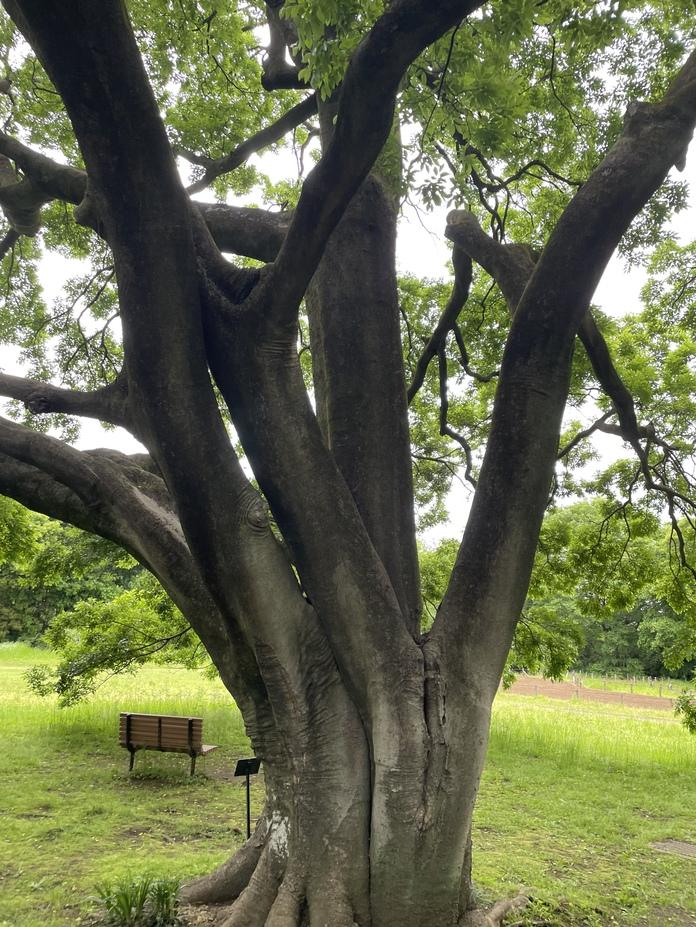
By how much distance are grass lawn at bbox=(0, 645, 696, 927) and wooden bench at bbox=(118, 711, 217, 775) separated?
38cm

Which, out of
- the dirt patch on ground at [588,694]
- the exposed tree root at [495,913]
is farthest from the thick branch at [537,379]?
the dirt patch on ground at [588,694]

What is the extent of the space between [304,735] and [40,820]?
5.00 metres

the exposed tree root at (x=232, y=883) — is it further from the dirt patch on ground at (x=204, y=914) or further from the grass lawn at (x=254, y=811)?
the grass lawn at (x=254, y=811)

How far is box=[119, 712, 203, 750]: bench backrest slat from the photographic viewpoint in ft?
30.5

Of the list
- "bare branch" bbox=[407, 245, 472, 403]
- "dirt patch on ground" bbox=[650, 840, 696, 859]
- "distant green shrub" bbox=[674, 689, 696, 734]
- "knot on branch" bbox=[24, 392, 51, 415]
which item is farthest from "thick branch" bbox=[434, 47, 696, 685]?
"distant green shrub" bbox=[674, 689, 696, 734]

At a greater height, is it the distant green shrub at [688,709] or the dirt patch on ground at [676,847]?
the distant green shrub at [688,709]

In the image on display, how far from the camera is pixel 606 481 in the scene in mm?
9273

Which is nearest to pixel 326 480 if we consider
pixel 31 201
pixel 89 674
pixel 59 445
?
pixel 59 445

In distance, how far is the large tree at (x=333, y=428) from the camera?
9.77 feet

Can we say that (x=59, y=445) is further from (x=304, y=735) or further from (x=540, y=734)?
(x=540, y=734)

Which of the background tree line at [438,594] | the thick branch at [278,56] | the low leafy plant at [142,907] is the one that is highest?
the thick branch at [278,56]

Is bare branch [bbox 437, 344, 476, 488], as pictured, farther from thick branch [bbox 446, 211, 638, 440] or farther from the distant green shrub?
the distant green shrub

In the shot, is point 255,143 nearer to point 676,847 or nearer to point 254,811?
point 254,811

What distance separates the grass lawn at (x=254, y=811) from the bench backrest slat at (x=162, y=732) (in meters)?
0.43
